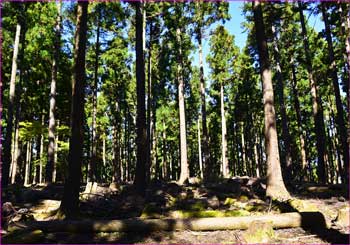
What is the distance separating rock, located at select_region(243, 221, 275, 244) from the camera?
633 centimetres

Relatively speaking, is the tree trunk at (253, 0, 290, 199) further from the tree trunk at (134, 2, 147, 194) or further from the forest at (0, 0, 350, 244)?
the tree trunk at (134, 2, 147, 194)

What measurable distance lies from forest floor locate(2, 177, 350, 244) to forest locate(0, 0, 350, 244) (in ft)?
0.14

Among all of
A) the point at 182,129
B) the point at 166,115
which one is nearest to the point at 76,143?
the point at 182,129

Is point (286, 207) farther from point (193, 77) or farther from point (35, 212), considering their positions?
point (193, 77)

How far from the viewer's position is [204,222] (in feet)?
23.4

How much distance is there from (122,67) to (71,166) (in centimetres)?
2085

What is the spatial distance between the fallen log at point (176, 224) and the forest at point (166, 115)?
0.02 meters

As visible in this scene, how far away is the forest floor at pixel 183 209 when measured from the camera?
21.3 feet

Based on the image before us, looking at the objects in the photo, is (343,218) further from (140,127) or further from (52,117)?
(52,117)

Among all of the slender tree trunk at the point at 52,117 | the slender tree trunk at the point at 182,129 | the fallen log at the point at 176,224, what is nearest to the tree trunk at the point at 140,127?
the fallen log at the point at 176,224

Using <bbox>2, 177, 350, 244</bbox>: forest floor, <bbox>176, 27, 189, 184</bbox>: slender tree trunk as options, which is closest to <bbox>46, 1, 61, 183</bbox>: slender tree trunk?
<bbox>2, 177, 350, 244</bbox>: forest floor

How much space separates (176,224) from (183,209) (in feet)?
7.98

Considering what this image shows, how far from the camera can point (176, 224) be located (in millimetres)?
7082

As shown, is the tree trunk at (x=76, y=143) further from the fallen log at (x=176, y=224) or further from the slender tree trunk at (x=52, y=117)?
the slender tree trunk at (x=52, y=117)
